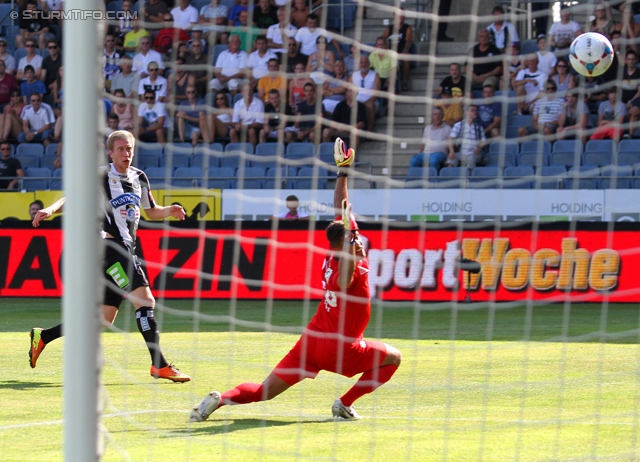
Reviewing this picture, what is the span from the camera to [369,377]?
683 centimetres

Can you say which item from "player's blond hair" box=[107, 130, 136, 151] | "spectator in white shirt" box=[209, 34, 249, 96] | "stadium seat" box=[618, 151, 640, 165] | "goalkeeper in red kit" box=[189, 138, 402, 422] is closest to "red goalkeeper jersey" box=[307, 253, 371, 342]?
"goalkeeper in red kit" box=[189, 138, 402, 422]

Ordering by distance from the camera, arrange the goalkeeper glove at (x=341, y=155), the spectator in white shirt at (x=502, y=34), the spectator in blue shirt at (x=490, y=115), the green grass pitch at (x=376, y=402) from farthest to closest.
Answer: the spectator in white shirt at (x=502, y=34) < the spectator in blue shirt at (x=490, y=115) < the goalkeeper glove at (x=341, y=155) < the green grass pitch at (x=376, y=402)

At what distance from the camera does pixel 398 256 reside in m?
15.2

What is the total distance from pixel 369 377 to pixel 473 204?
9733 mm

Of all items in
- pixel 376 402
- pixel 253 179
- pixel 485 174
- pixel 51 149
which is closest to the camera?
pixel 376 402

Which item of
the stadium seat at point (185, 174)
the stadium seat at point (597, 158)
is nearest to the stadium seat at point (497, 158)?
the stadium seat at point (597, 158)

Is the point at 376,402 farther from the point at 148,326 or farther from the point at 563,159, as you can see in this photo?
the point at 563,159

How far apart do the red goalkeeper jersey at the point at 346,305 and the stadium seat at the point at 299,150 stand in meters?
10.2

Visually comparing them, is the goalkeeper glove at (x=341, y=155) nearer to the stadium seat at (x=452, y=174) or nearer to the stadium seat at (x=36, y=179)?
the stadium seat at (x=452, y=174)

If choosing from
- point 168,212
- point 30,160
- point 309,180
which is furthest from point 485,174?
point 168,212

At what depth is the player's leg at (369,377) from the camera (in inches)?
266

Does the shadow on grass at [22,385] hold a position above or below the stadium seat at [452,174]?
below

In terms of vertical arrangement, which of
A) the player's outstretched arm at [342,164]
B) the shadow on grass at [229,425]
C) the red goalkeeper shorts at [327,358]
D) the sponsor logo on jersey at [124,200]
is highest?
the player's outstretched arm at [342,164]

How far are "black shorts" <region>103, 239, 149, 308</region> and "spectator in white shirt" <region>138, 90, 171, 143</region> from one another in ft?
20.7
